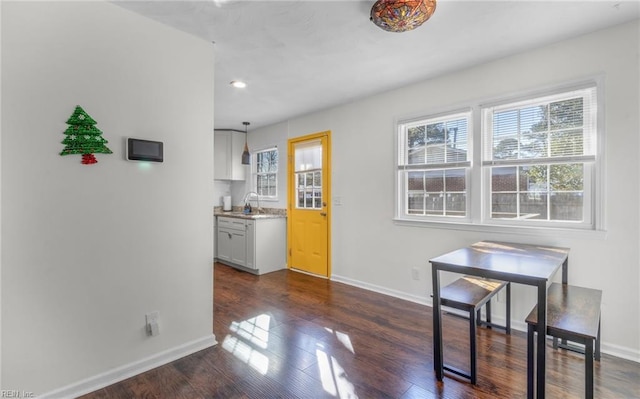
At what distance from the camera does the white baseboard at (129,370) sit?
171cm

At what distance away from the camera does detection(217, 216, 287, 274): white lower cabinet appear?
4395mm

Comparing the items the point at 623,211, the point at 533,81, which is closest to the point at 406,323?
the point at 623,211

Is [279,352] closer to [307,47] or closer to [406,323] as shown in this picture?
[406,323]

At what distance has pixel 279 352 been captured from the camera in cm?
224

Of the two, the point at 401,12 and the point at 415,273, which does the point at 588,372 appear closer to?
the point at 415,273

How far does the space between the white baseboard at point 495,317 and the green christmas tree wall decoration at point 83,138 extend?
303 cm

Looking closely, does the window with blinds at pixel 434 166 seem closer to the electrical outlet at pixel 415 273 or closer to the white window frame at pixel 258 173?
the electrical outlet at pixel 415 273

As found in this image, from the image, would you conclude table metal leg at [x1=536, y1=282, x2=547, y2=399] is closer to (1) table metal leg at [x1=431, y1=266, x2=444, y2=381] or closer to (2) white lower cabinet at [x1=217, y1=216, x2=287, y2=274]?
(1) table metal leg at [x1=431, y1=266, x2=444, y2=381]

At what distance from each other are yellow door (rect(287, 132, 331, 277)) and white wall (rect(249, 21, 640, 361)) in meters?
0.18

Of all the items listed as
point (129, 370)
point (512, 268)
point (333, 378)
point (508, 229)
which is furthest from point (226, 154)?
point (512, 268)

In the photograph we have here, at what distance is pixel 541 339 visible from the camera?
59.6 inches

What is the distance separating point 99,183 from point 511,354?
310cm

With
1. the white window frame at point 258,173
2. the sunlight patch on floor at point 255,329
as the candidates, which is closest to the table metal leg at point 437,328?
the sunlight patch on floor at point 255,329

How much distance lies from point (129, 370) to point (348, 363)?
4.80 feet
